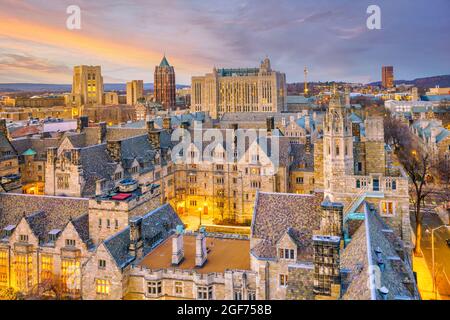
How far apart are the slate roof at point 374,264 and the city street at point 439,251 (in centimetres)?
1110

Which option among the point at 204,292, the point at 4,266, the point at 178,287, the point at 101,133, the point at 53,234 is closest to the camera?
the point at 204,292

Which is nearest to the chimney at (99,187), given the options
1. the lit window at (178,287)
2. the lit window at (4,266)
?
the lit window at (4,266)

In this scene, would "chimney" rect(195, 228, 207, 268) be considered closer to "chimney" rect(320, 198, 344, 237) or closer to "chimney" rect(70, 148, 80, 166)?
"chimney" rect(320, 198, 344, 237)

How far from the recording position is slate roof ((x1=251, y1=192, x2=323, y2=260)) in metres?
27.2

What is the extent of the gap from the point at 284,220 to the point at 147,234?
10.4 meters

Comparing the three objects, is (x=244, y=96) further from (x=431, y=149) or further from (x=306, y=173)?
(x=306, y=173)

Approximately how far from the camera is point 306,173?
56.5m

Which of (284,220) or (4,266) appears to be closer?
(284,220)

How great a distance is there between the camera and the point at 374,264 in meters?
17.8

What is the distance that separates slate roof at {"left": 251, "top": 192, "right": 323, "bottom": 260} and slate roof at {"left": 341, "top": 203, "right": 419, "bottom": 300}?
12.0 feet

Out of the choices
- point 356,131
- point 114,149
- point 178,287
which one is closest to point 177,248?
point 178,287

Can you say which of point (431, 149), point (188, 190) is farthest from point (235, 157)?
point (431, 149)

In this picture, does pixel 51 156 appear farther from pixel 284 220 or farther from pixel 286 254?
pixel 286 254

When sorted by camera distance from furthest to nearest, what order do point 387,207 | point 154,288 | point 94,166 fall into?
point 94,166, point 387,207, point 154,288
